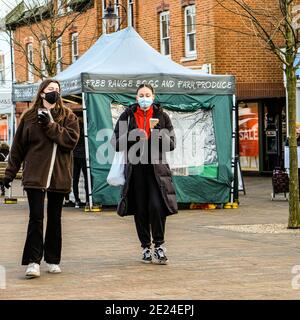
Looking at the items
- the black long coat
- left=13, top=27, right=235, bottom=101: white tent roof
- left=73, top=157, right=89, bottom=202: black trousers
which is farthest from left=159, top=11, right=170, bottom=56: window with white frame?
the black long coat

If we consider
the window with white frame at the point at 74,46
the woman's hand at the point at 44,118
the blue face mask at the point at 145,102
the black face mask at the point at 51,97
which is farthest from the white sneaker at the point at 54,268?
the window with white frame at the point at 74,46

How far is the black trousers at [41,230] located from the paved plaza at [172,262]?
0.71 ft

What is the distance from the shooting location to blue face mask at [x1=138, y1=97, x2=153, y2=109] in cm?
1041

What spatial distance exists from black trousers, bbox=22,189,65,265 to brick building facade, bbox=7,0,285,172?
62.4 ft

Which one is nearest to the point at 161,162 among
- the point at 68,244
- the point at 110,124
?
the point at 68,244

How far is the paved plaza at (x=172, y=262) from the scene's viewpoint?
8383mm

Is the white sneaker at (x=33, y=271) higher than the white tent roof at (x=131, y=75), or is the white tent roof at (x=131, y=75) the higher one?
the white tent roof at (x=131, y=75)

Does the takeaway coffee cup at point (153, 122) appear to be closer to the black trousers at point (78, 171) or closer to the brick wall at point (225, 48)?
the black trousers at point (78, 171)

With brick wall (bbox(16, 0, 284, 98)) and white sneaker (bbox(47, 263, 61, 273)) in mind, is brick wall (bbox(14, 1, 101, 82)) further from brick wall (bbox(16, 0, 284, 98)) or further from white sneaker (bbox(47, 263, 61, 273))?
white sneaker (bbox(47, 263, 61, 273))

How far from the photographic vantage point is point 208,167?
18922 millimetres

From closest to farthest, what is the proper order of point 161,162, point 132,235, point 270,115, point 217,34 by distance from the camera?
point 161,162
point 132,235
point 217,34
point 270,115

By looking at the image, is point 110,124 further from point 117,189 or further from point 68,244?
point 68,244

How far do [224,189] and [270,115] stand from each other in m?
12.1
